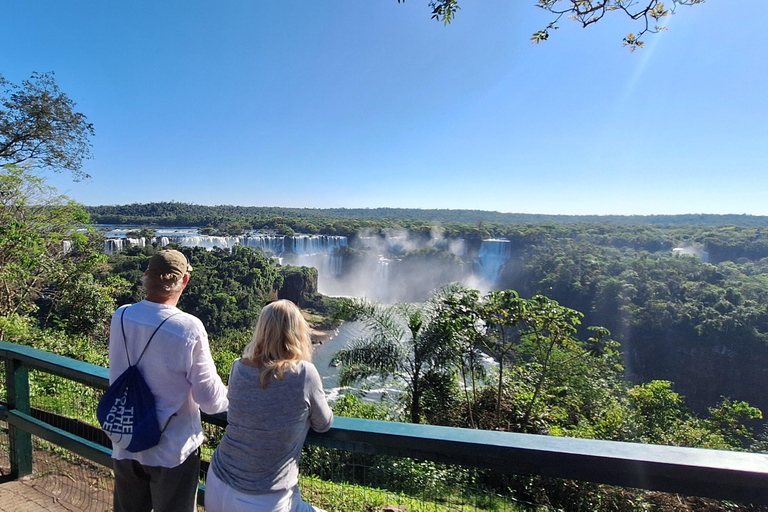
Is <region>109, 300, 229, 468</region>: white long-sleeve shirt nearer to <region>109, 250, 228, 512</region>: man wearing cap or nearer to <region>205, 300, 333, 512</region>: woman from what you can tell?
<region>109, 250, 228, 512</region>: man wearing cap

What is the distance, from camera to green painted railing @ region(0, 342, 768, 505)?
2.95ft

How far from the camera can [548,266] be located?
41.5m

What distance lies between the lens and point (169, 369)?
4.41 ft

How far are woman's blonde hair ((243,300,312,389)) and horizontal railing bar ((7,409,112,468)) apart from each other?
3.63 ft

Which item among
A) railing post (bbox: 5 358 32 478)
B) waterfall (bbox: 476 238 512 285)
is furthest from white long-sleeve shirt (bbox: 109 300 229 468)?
waterfall (bbox: 476 238 512 285)

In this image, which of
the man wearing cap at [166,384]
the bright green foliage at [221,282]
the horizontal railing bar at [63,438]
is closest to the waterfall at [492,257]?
the bright green foliage at [221,282]

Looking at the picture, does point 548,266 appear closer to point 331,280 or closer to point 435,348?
point 331,280

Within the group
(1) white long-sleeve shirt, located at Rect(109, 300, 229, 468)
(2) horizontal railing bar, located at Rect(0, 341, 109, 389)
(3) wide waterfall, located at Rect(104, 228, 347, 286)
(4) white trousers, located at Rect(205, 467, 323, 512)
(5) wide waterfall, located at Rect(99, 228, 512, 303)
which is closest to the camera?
(4) white trousers, located at Rect(205, 467, 323, 512)

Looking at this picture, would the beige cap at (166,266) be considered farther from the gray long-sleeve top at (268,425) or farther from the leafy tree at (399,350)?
the leafy tree at (399,350)

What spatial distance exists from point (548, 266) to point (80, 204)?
3931 centimetres

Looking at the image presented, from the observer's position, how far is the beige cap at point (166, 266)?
143cm

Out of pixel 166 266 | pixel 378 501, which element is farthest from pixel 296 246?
pixel 166 266

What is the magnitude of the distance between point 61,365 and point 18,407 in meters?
0.71

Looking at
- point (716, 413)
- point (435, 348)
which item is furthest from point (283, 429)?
point (716, 413)
